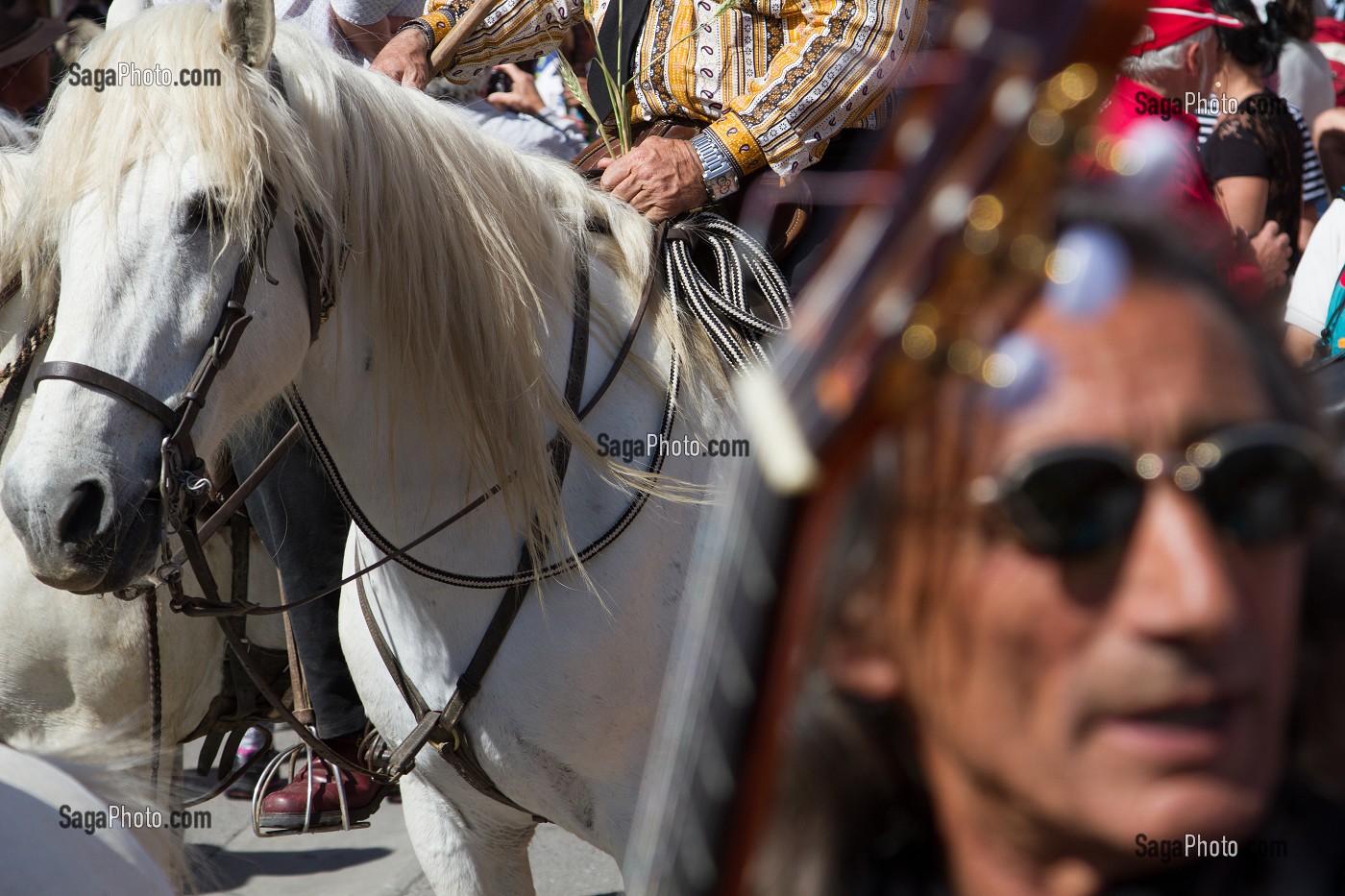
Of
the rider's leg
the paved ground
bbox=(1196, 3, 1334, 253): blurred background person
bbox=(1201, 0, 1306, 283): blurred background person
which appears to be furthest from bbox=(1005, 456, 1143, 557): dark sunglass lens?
bbox=(1196, 3, 1334, 253): blurred background person

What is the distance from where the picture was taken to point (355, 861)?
385 centimetres

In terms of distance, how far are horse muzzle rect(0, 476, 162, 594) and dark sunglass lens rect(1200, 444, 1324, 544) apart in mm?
1517

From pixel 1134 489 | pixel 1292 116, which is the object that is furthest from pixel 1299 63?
pixel 1134 489

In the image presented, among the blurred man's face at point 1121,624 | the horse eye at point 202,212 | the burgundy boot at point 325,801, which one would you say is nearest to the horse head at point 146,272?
the horse eye at point 202,212

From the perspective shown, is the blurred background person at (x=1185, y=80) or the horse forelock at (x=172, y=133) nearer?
the horse forelock at (x=172, y=133)

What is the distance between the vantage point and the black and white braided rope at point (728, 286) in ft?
7.30

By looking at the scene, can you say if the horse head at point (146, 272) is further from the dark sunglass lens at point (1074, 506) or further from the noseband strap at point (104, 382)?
the dark sunglass lens at point (1074, 506)

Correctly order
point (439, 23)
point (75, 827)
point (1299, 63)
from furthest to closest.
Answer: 1. point (1299, 63)
2. point (439, 23)
3. point (75, 827)

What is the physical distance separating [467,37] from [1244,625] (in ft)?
8.09

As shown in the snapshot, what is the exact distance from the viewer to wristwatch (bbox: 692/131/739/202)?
230cm

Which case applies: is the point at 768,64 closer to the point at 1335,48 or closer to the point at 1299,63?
the point at 1299,63

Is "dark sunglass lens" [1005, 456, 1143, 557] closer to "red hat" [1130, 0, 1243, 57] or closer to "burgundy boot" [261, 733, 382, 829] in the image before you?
"burgundy boot" [261, 733, 382, 829]

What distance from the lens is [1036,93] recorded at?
1.61 feet

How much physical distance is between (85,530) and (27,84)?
3.23 m
